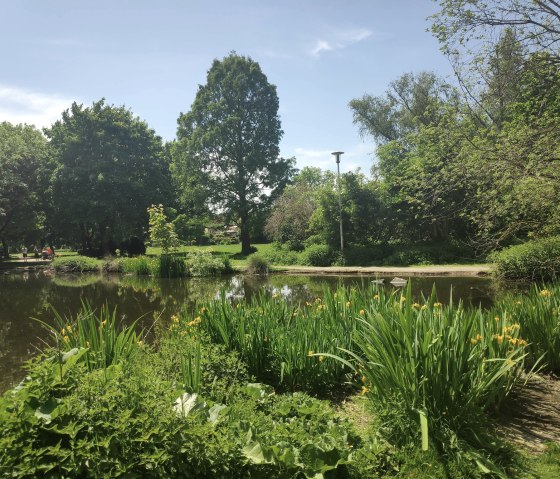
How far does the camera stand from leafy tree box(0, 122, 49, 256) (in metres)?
30.5

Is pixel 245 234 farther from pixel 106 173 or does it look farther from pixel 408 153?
pixel 408 153

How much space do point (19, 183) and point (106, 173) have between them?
5.75 m

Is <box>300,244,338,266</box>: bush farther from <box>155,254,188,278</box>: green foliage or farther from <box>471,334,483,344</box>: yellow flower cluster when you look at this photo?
<box>471,334,483,344</box>: yellow flower cluster

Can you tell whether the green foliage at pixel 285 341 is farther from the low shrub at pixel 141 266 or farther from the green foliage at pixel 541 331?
the low shrub at pixel 141 266

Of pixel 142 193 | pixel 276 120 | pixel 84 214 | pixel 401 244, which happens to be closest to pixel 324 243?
pixel 401 244

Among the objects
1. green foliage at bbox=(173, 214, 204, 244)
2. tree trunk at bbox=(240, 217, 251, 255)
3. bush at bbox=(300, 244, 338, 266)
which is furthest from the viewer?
green foliage at bbox=(173, 214, 204, 244)

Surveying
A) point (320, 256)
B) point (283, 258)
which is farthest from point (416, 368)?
point (283, 258)

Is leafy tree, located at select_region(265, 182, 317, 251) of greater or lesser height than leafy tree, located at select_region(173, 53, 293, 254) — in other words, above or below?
below

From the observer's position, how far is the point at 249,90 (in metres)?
31.1

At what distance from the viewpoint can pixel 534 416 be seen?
3723 mm

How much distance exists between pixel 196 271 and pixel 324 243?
24.3ft

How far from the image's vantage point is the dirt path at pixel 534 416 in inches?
131

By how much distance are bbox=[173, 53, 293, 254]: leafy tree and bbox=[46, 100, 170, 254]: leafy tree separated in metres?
3.53

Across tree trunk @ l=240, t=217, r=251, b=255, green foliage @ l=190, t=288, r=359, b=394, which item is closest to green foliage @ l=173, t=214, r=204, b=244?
tree trunk @ l=240, t=217, r=251, b=255
